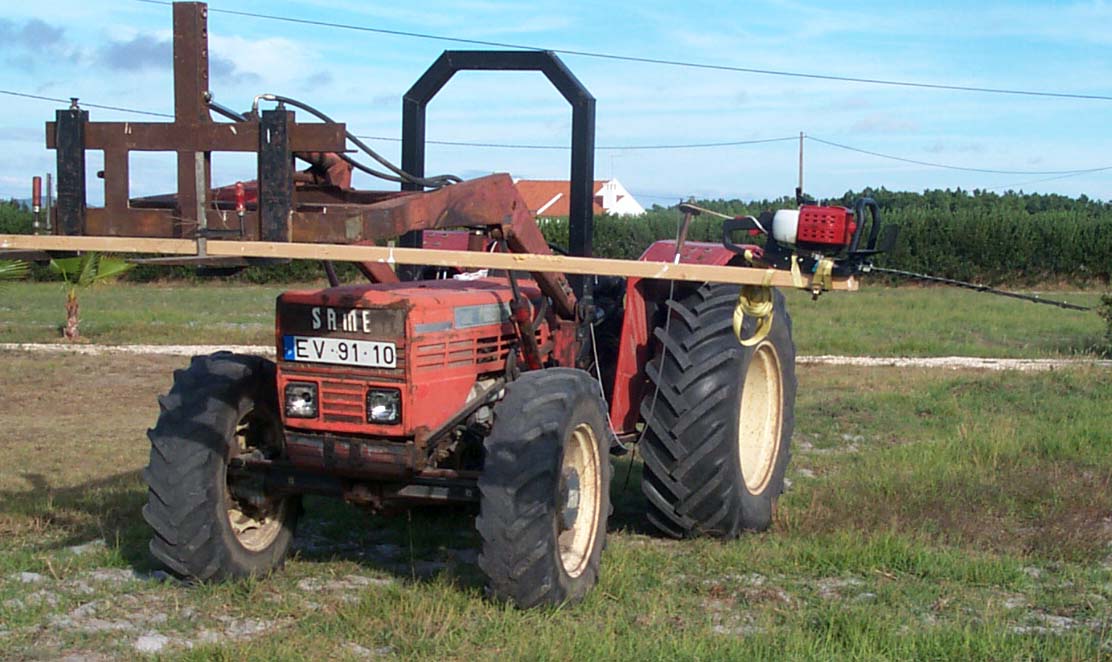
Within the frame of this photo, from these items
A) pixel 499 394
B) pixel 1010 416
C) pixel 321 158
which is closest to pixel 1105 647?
pixel 499 394

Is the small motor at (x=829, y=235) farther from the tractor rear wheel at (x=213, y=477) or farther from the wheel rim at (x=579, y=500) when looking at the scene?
the tractor rear wheel at (x=213, y=477)

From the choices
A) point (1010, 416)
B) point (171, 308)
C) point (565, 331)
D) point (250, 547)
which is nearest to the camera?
point (250, 547)

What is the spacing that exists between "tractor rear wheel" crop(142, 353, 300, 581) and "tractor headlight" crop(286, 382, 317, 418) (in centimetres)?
40

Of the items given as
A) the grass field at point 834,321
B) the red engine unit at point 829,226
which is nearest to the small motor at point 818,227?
the red engine unit at point 829,226

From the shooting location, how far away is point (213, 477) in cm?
634

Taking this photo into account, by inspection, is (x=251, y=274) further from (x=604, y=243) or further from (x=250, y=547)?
(x=250, y=547)

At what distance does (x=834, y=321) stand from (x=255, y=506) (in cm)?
1826

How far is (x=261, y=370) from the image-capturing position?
22.0 feet

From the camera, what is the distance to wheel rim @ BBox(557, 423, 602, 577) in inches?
247

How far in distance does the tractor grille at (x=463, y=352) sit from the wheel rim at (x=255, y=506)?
3.53ft

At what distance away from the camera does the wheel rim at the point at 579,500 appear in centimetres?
629

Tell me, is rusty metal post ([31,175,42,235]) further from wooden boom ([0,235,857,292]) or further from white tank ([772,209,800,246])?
white tank ([772,209,800,246])

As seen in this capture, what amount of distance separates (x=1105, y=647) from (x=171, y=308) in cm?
2352

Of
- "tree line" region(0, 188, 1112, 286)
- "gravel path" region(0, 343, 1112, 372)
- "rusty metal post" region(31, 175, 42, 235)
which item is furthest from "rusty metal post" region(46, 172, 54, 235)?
"tree line" region(0, 188, 1112, 286)
